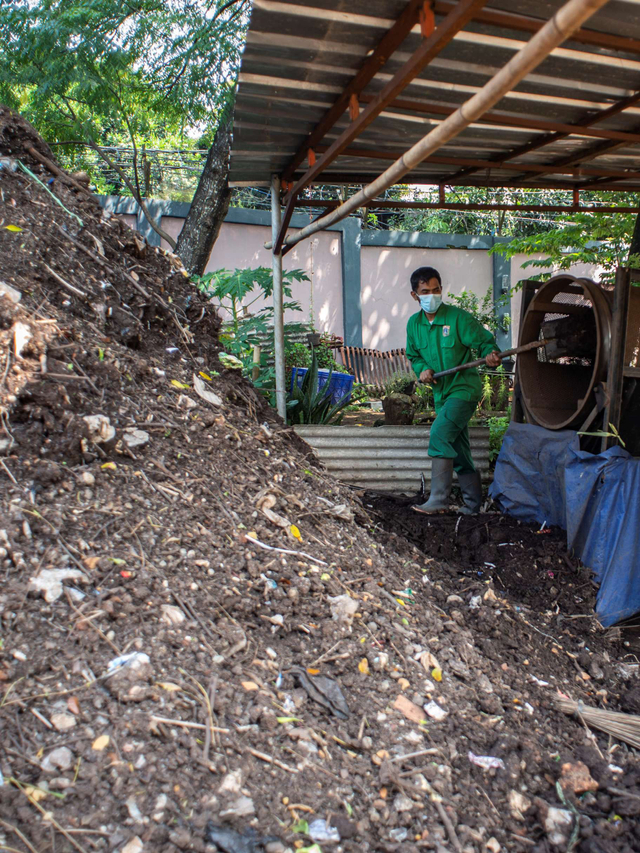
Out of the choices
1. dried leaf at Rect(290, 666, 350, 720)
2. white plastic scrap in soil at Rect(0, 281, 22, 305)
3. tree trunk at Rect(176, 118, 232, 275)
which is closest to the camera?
dried leaf at Rect(290, 666, 350, 720)

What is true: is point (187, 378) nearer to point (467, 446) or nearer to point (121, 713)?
point (121, 713)

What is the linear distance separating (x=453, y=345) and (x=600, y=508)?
1839mm

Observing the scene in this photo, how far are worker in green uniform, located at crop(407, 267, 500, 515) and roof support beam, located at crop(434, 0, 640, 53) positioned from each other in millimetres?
2243

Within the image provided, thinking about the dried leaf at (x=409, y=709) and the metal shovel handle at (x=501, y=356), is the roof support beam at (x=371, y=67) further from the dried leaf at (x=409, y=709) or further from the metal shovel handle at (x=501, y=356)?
the dried leaf at (x=409, y=709)

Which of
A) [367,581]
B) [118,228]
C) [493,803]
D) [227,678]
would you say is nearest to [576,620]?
[367,581]

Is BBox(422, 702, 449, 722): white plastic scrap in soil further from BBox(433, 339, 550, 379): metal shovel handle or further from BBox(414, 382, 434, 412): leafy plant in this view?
BBox(414, 382, 434, 412): leafy plant

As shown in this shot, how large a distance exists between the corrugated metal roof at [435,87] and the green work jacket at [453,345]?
1.07 meters

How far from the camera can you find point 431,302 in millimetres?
5027

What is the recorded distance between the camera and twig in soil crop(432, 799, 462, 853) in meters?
1.66

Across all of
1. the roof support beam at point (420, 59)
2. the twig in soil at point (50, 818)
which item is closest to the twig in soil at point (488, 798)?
the twig in soil at point (50, 818)

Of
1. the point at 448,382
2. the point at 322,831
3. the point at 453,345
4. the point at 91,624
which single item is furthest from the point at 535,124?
the point at 322,831

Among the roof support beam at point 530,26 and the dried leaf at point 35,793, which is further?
the roof support beam at point 530,26

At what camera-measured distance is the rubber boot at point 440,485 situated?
16.3 ft

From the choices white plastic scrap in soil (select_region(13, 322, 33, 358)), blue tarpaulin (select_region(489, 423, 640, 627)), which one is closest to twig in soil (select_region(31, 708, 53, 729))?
white plastic scrap in soil (select_region(13, 322, 33, 358))
